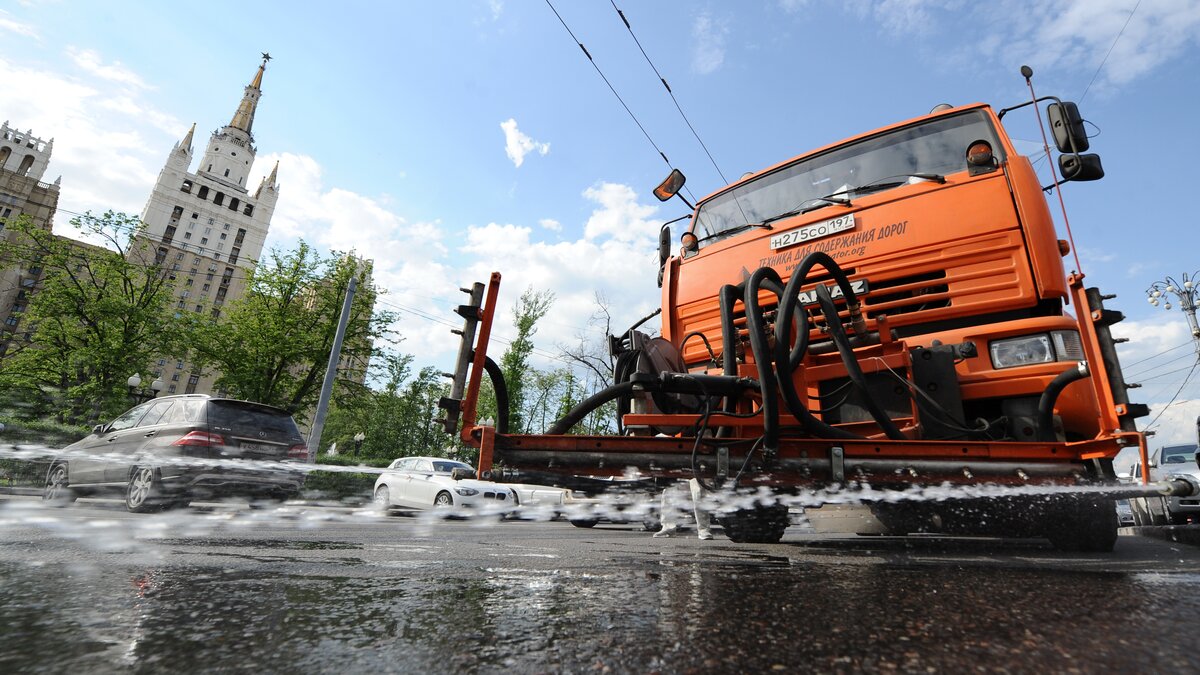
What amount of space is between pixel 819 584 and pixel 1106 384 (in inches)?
72.5

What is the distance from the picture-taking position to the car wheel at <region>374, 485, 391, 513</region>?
13495 mm

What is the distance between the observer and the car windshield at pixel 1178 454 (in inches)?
388

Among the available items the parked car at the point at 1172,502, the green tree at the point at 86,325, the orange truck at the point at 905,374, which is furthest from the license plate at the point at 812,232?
the green tree at the point at 86,325

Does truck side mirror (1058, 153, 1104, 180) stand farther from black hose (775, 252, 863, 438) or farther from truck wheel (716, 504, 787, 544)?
truck wheel (716, 504, 787, 544)

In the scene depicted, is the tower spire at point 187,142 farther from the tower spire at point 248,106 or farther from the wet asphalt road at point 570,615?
the wet asphalt road at point 570,615

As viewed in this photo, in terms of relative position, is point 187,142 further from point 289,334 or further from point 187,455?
point 187,455

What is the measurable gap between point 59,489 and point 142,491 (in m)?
2.71

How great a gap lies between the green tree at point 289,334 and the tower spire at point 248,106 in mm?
98719

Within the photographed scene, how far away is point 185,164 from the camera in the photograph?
89000 millimetres

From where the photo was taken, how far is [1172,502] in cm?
824

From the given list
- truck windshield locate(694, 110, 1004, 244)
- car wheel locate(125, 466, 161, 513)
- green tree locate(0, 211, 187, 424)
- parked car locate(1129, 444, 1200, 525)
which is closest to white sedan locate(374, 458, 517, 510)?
car wheel locate(125, 466, 161, 513)

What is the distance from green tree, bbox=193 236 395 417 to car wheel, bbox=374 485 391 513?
36.0ft

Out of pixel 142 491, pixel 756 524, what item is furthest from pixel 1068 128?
pixel 142 491

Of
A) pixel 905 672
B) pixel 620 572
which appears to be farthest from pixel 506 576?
pixel 905 672
